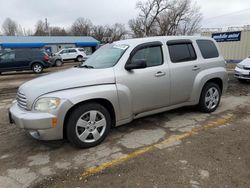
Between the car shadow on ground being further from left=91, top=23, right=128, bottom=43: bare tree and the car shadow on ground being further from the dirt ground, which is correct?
left=91, top=23, right=128, bottom=43: bare tree

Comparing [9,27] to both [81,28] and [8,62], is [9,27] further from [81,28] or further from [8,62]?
[8,62]

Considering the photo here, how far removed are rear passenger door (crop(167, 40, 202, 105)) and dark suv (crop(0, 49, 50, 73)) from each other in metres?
14.1

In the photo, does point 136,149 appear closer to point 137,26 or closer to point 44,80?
point 44,80

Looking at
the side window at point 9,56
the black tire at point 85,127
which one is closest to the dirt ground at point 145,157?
the black tire at point 85,127

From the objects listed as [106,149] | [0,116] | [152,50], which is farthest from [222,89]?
[0,116]

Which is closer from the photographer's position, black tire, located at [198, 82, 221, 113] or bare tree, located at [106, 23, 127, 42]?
black tire, located at [198, 82, 221, 113]

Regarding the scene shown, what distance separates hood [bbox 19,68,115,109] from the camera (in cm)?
358

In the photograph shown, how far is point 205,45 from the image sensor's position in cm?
543

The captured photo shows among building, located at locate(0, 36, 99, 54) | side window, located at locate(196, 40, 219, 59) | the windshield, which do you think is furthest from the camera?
building, located at locate(0, 36, 99, 54)

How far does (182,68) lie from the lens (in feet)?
15.8

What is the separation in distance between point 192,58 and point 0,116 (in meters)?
4.96

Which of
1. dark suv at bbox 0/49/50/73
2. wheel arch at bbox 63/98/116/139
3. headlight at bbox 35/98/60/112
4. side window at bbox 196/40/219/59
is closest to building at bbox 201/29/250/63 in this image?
dark suv at bbox 0/49/50/73

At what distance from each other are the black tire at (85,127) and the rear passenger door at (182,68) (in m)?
1.58

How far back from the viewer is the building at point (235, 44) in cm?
1938
